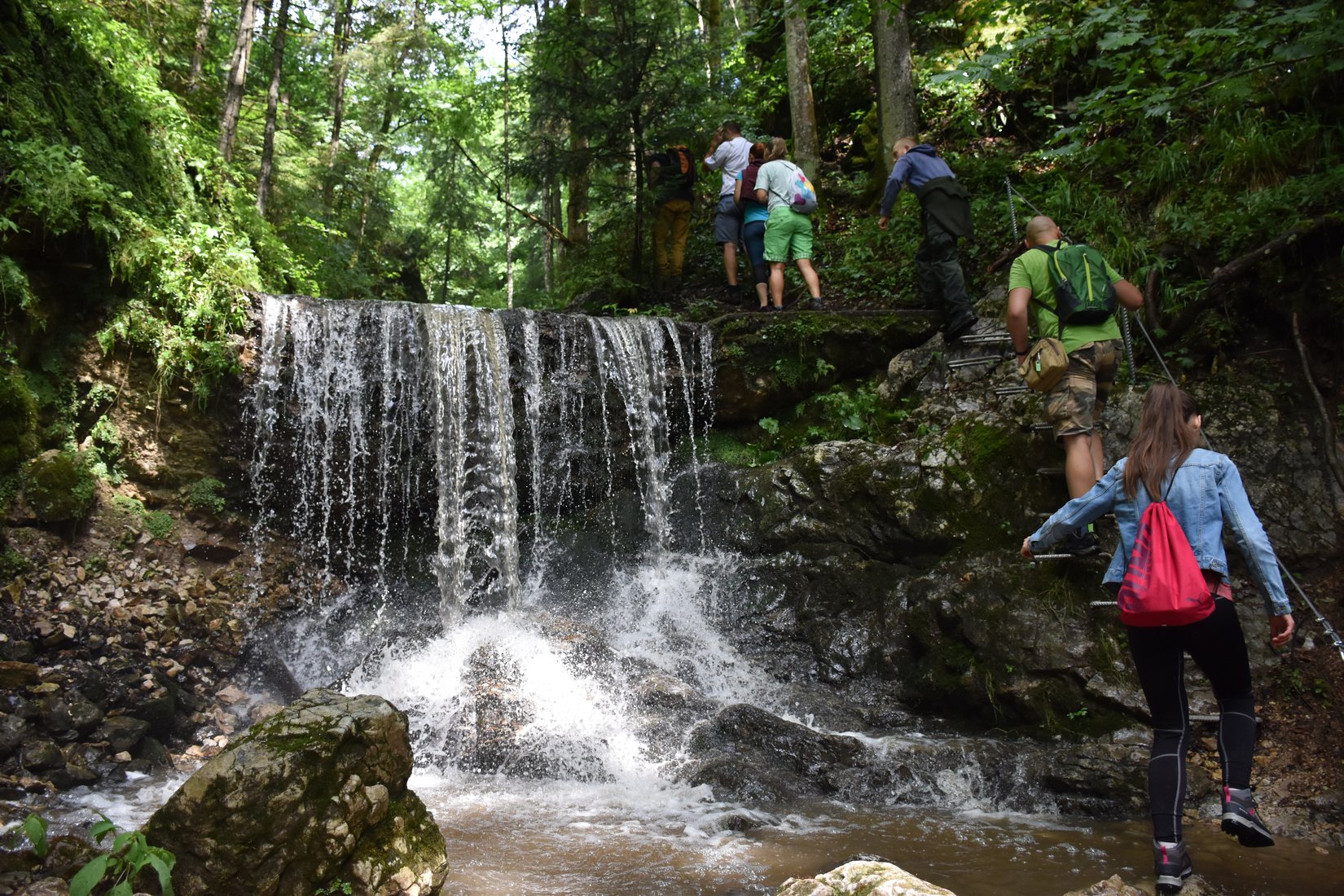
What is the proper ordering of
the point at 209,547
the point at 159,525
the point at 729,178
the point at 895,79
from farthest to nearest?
the point at 729,178 → the point at 895,79 → the point at 209,547 → the point at 159,525

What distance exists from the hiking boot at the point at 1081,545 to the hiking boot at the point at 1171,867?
2.64 m

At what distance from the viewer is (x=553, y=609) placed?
26.7 feet

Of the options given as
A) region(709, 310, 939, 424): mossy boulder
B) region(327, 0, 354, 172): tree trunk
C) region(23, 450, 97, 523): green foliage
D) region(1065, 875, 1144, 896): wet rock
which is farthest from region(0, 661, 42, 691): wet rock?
region(327, 0, 354, 172): tree trunk

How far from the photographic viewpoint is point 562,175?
38.2 feet

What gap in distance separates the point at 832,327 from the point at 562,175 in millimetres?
4775

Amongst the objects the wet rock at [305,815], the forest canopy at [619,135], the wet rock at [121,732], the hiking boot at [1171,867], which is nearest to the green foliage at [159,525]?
the forest canopy at [619,135]

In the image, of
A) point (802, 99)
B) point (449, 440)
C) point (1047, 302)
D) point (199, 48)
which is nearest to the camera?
point (1047, 302)

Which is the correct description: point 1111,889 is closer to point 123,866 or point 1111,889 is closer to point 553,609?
point 123,866

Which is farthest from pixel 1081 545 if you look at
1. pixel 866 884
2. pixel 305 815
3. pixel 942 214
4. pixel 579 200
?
pixel 579 200

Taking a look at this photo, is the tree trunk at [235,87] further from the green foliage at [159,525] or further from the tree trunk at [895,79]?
the tree trunk at [895,79]

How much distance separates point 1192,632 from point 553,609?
231 inches

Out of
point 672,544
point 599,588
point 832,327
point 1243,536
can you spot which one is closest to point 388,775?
point 1243,536

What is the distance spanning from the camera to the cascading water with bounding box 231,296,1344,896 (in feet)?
14.4

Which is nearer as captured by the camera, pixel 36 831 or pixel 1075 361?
pixel 36 831
